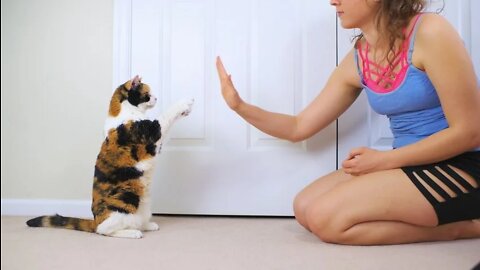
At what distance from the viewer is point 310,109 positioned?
1528mm

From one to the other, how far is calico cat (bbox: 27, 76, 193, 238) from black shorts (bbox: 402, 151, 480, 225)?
30.3 inches

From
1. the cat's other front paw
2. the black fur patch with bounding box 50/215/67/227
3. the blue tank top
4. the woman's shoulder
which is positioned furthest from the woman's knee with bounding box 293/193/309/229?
the black fur patch with bounding box 50/215/67/227

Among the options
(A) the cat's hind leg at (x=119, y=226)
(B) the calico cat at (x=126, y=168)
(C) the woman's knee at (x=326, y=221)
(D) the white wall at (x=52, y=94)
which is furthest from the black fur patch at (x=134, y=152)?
(C) the woman's knee at (x=326, y=221)

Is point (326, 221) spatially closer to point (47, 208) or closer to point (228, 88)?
point (228, 88)

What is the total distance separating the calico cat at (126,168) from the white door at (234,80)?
322mm

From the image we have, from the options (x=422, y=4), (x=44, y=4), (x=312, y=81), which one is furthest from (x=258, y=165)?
(x=44, y=4)

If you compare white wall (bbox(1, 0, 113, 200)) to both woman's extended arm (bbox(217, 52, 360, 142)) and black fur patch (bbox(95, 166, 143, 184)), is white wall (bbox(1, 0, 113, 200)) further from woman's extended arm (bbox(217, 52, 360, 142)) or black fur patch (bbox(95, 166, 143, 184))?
woman's extended arm (bbox(217, 52, 360, 142))

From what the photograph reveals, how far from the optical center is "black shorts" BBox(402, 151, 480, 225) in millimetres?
1157

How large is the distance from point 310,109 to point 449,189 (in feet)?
1.73

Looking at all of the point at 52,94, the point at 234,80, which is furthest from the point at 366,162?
the point at 52,94

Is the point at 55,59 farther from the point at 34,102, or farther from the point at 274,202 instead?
the point at 274,202

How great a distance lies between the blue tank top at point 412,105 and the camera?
120cm

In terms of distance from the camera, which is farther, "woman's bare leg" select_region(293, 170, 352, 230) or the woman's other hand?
"woman's bare leg" select_region(293, 170, 352, 230)

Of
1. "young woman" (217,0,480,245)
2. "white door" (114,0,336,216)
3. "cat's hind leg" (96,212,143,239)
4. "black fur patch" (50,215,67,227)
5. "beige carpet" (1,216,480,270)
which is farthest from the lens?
"white door" (114,0,336,216)
